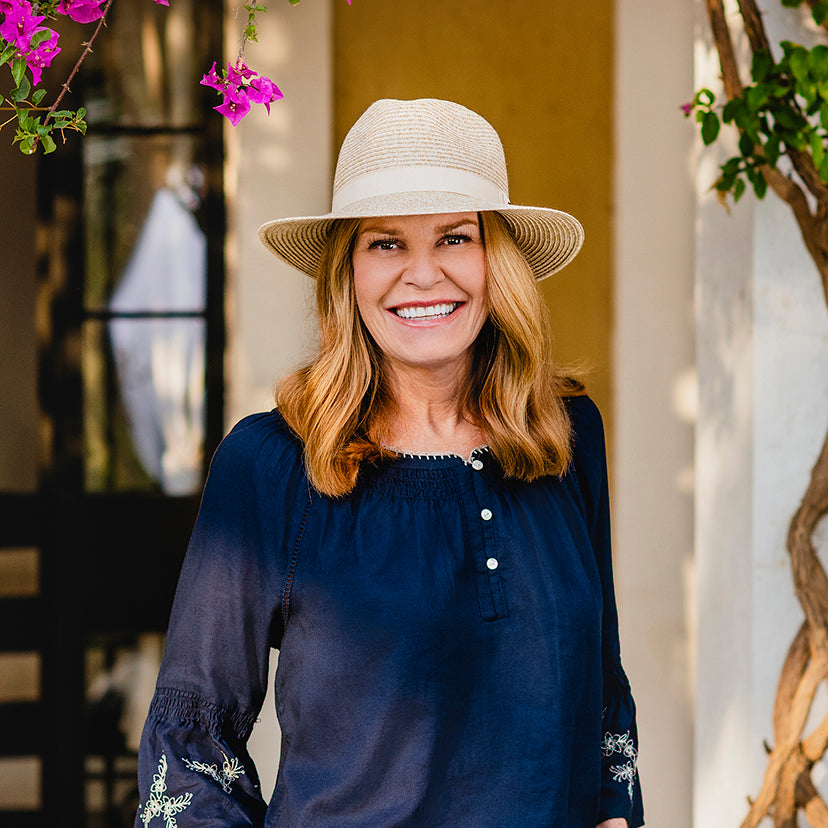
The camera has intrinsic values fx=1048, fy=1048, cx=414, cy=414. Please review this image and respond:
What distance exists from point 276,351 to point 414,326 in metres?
1.38

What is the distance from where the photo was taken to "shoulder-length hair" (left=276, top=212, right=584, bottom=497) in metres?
1.62

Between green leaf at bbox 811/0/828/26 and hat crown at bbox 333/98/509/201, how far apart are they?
3.59 ft

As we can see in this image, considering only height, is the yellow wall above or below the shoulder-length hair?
above

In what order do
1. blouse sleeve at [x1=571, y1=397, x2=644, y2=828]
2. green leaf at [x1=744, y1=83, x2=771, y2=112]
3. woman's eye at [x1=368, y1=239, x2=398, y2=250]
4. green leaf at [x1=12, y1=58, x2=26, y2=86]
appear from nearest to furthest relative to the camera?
green leaf at [x1=12, y1=58, x2=26, y2=86] < woman's eye at [x1=368, y1=239, x2=398, y2=250] < blouse sleeve at [x1=571, y1=397, x2=644, y2=828] < green leaf at [x1=744, y1=83, x2=771, y2=112]

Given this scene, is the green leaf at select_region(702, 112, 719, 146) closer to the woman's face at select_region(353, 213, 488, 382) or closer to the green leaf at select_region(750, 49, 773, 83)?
the green leaf at select_region(750, 49, 773, 83)

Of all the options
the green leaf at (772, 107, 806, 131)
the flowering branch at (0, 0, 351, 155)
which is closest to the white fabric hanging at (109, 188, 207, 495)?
the flowering branch at (0, 0, 351, 155)

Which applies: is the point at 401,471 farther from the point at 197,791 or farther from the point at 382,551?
the point at 197,791

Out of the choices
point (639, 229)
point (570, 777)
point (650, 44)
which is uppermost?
point (650, 44)

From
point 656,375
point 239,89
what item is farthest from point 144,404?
point 239,89

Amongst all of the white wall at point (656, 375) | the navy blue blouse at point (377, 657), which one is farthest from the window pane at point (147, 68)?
the navy blue blouse at point (377, 657)

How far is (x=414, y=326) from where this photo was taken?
1.59 m

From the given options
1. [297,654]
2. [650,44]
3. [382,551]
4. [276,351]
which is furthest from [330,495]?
[650,44]

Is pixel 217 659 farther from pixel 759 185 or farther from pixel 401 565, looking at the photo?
pixel 759 185

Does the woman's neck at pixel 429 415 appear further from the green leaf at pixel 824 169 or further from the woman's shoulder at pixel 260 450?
the green leaf at pixel 824 169
